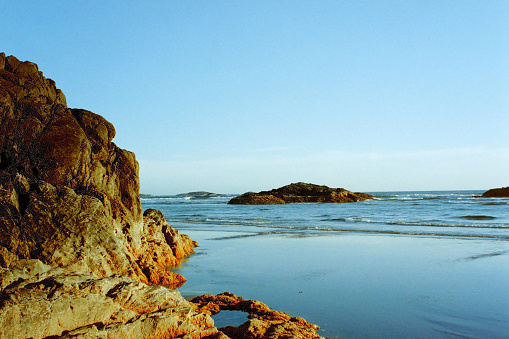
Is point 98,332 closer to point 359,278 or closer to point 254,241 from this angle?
point 359,278

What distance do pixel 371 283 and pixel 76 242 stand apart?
5.58 meters

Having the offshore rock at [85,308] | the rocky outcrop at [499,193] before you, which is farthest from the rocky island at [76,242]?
the rocky outcrop at [499,193]

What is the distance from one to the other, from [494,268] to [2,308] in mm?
10109

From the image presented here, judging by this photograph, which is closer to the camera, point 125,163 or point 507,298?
point 507,298

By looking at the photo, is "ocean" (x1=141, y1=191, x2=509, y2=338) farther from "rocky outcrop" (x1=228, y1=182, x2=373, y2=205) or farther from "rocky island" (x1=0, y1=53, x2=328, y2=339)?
"rocky outcrop" (x1=228, y1=182, x2=373, y2=205)

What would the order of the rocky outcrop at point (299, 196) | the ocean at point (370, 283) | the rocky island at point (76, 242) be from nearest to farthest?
1. the rocky island at point (76, 242)
2. the ocean at point (370, 283)
3. the rocky outcrop at point (299, 196)

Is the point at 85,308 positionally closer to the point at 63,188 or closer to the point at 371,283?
the point at 63,188

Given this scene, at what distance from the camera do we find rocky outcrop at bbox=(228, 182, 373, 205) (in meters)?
55.8

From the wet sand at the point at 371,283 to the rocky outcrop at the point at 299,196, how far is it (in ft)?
138

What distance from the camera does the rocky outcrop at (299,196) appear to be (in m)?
55.8

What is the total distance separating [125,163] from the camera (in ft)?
28.7

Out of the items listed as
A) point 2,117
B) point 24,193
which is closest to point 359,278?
point 24,193

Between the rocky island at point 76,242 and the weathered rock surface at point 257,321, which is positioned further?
the weathered rock surface at point 257,321

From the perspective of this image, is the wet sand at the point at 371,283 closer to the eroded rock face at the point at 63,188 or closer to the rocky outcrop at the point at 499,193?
the eroded rock face at the point at 63,188
